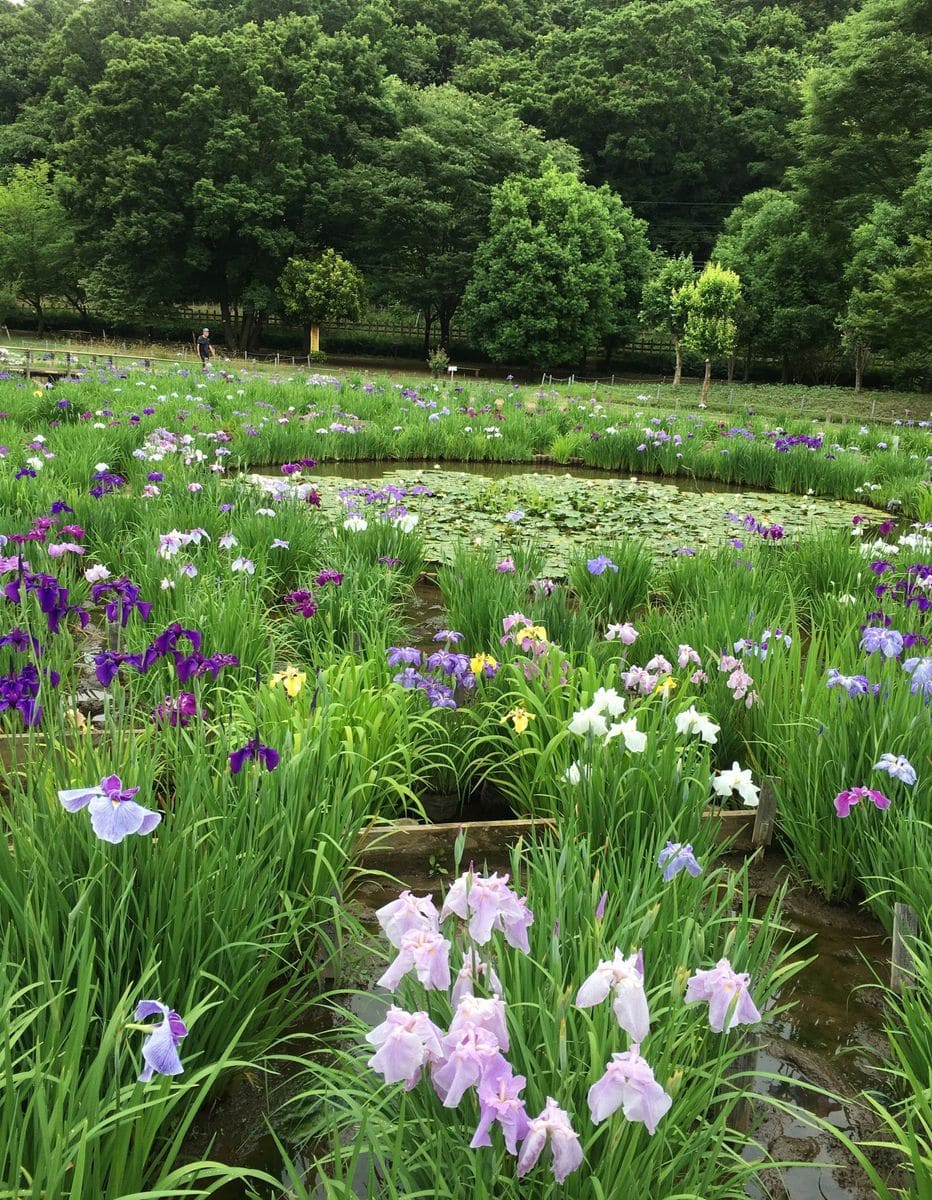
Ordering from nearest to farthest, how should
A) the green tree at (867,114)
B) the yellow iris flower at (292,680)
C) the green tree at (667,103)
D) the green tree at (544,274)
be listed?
the yellow iris flower at (292,680) < the green tree at (867,114) < the green tree at (544,274) < the green tree at (667,103)

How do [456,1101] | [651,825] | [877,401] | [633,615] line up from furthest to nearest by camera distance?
1. [877,401]
2. [633,615]
3. [651,825]
4. [456,1101]

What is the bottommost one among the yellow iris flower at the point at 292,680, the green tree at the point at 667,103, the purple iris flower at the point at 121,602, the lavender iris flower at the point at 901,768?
the yellow iris flower at the point at 292,680

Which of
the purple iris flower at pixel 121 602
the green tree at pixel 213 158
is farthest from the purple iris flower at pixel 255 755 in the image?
the green tree at pixel 213 158

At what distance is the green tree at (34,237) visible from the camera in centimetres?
3447

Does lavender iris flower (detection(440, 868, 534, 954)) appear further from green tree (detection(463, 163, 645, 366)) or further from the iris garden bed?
Result: green tree (detection(463, 163, 645, 366))

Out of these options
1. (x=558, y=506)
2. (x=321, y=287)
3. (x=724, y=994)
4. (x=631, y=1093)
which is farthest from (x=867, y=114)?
(x=631, y=1093)

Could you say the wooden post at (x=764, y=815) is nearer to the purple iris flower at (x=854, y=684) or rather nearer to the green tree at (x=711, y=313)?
the purple iris flower at (x=854, y=684)

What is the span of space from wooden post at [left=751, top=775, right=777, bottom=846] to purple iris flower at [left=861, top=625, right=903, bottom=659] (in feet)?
1.77

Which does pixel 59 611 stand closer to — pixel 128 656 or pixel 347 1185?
pixel 128 656

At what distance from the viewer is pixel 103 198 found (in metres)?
32.4

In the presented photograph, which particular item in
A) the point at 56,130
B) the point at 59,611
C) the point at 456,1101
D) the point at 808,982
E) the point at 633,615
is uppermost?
the point at 56,130

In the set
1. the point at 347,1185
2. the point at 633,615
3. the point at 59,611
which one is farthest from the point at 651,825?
the point at 633,615

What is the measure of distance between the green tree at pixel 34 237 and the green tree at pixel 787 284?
2656 cm

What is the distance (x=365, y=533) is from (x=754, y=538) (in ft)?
8.22
